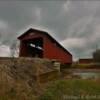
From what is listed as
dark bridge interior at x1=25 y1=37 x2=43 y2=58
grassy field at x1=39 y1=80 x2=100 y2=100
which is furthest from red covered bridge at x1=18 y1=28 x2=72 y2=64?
grassy field at x1=39 y1=80 x2=100 y2=100

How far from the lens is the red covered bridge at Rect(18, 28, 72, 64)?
67.2 feet

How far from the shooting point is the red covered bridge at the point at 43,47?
20.5 meters

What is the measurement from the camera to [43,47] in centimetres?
2047

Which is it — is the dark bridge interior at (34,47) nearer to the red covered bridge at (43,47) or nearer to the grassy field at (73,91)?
the red covered bridge at (43,47)

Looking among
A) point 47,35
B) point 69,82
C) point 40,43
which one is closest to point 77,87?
point 69,82

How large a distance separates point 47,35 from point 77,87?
12258 millimetres

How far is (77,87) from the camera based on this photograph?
8711mm

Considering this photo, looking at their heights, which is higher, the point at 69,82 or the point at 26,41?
the point at 26,41

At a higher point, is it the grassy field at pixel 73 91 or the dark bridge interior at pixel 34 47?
the dark bridge interior at pixel 34 47

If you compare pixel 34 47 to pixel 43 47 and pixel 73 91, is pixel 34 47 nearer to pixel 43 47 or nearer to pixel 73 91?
pixel 43 47

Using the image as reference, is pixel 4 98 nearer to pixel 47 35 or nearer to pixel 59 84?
pixel 59 84

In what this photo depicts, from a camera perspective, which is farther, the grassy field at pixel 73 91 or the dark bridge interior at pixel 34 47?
the dark bridge interior at pixel 34 47

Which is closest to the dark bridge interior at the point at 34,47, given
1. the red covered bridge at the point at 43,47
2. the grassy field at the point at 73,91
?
the red covered bridge at the point at 43,47

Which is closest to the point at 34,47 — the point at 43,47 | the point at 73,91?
the point at 43,47
